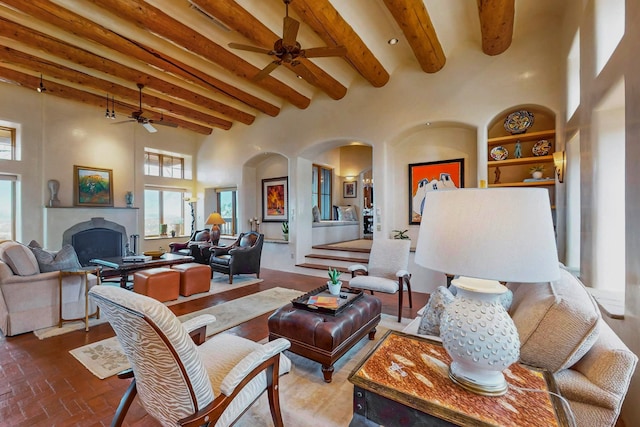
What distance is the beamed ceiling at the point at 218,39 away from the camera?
349 centimetres

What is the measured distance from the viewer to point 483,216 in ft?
3.26

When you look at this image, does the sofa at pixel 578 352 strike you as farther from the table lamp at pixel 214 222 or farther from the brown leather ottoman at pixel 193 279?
the table lamp at pixel 214 222

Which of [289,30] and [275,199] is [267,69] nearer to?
[289,30]

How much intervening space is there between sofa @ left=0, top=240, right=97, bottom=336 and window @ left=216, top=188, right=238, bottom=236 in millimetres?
4971

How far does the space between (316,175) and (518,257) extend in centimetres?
714

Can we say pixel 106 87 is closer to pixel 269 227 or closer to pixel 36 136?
pixel 36 136

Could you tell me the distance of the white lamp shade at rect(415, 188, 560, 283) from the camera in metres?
0.95

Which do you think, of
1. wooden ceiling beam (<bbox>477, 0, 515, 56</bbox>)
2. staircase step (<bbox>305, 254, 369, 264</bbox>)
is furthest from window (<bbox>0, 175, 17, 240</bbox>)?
wooden ceiling beam (<bbox>477, 0, 515, 56</bbox>)

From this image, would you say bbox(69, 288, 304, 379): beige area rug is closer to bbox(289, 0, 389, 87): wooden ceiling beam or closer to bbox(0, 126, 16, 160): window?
bbox(289, 0, 389, 87): wooden ceiling beam

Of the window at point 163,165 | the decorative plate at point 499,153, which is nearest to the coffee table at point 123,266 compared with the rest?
the window at point 163,165

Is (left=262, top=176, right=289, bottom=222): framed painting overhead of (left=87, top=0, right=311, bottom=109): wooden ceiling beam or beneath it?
beneath

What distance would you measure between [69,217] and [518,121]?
29.1ft

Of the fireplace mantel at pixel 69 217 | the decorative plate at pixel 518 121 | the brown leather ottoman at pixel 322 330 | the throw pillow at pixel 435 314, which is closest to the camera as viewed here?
the throw pillow at pixel 435 314

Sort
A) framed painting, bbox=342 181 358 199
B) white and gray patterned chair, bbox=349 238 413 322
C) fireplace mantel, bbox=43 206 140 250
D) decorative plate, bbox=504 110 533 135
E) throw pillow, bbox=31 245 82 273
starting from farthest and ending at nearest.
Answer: framed painting, bbox=342 181 358 199 → fireplace mantel, bbox=43 206 140 250 → decorative plate, bbox=504 110 533 135 → white and gray patterned chair, bbox=349 238 413 322 → throw pillow, bbox=31 245 82 273
